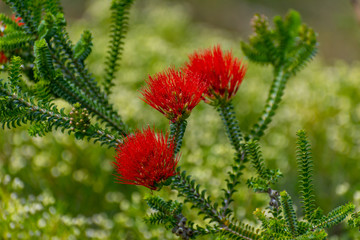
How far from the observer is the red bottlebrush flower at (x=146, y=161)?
716 mm

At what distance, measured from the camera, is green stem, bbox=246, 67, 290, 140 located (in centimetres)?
97

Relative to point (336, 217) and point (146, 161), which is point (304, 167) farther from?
point (146, 161)

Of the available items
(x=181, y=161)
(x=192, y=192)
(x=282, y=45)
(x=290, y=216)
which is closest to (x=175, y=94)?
(x=192, y=192)

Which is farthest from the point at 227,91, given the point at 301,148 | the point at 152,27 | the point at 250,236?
the point at 152,27

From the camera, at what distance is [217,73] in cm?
84

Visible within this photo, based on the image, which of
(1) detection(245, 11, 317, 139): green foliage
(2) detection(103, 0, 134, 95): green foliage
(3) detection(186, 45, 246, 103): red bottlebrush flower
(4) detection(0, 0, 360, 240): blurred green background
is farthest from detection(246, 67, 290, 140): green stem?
(4) detection(0, 0, 360, 240): blurred green background

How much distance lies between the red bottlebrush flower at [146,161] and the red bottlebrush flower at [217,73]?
18 centimetres

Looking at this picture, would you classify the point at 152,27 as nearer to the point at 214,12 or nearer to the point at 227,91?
the point at 214,12

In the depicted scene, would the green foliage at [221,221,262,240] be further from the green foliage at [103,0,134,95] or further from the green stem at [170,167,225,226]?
the green foliage at [103,0,134,95]

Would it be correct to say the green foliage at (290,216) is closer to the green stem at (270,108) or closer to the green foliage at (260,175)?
the green foliage at (260,175)

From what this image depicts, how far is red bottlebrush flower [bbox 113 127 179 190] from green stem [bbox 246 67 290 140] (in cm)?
30

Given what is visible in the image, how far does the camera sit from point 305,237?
686mm

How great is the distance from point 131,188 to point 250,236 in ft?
3.94

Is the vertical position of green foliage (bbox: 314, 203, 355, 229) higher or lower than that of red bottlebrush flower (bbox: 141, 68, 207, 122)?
lower
